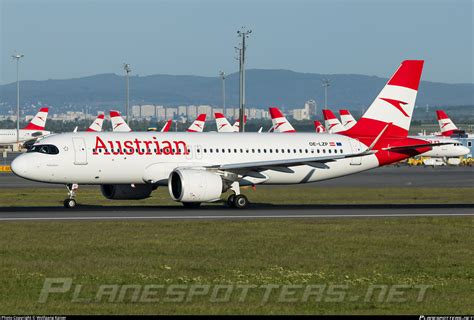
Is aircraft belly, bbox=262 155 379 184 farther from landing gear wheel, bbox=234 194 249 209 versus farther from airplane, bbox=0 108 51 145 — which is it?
airplane, bbox=0 108 51 145

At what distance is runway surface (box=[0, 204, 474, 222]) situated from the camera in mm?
40562

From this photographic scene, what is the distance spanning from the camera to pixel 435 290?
22391 millimetres

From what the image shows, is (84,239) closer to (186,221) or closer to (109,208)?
(186,221)

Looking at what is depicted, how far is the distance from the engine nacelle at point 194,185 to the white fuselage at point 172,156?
60.5 inches

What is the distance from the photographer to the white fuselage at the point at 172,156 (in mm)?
46125

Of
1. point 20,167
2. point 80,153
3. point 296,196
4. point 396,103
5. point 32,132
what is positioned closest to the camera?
point 20,167

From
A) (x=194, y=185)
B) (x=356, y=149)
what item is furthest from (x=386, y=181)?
(x=194, y=185)

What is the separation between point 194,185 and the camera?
146 ft

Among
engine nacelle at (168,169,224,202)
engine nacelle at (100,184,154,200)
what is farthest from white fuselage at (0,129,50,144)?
engine nacelle at (168,169,224,202)

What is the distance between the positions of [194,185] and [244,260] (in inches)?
688

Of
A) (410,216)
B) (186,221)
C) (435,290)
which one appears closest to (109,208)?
(186,221)

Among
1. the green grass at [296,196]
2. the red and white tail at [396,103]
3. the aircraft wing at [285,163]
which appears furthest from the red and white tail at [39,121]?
the aircraft wing at [285,163]

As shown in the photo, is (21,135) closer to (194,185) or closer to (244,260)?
(194,185)

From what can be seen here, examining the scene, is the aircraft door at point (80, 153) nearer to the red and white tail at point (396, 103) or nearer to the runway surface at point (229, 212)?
the runway surface at point (229, 212)
